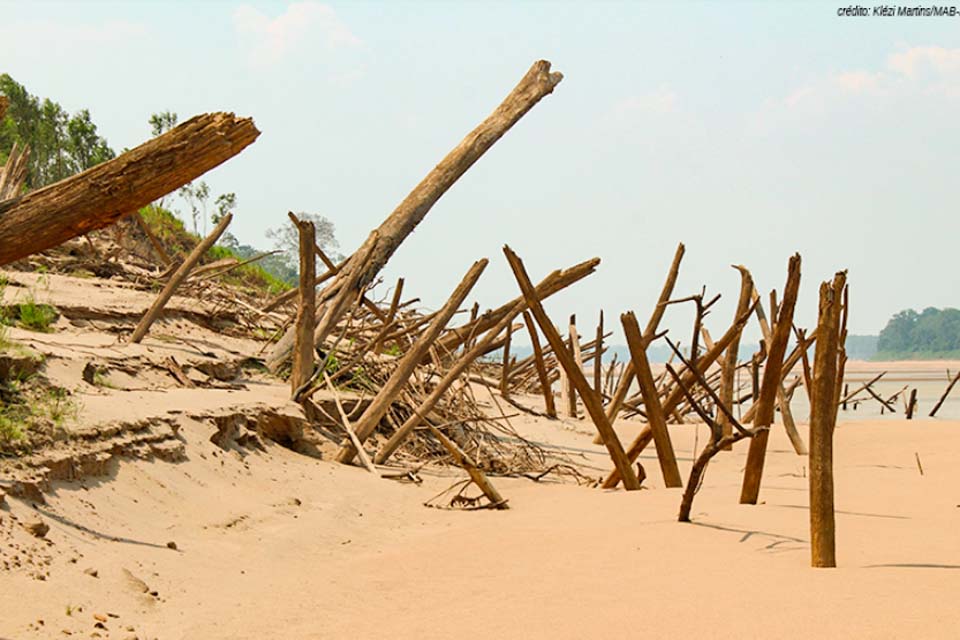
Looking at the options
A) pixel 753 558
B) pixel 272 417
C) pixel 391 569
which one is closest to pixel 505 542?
pixel 391 569

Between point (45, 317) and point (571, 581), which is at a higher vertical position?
point (45, 317)

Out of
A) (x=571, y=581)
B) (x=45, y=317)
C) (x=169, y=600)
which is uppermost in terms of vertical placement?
(x=45, y=317)

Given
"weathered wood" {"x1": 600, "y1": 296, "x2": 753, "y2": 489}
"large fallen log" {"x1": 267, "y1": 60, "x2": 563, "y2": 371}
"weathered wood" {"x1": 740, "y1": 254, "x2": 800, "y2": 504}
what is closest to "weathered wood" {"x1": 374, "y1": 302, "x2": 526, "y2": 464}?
"large fallen log" {"x1": 267, "y1": 60, "x2": 563, "y2": 371}

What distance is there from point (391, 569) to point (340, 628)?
0.91 meters

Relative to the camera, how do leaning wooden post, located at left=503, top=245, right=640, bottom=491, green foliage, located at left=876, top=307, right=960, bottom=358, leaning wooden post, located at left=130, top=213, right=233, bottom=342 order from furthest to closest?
1. green foliage, located at left=876, top=307, right=960, bottom=358
2. leaning wooden post, located at left=130, top=213, right=233, bottom=342
3. leaning wooden post, located at left=503, top=245, right=640, bottom=491

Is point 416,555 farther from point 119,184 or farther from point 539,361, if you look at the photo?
point 539,361

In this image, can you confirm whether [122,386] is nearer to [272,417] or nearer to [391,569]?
[272,417]

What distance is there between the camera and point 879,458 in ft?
25.5

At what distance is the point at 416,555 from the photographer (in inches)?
160

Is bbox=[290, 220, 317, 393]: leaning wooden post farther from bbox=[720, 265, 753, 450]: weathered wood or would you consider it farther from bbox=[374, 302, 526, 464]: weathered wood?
bbox=[720, 265, 753, 450]: weathered wood

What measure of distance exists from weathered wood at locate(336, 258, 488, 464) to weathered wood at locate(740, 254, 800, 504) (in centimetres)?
285

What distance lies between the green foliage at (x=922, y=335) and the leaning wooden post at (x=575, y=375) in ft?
334

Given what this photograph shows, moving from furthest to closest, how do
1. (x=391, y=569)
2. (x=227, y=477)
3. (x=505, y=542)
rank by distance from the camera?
(x=227, y=477) < (x=505, y=542) < (x=391, y=569)

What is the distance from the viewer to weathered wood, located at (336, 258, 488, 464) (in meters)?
6.68
